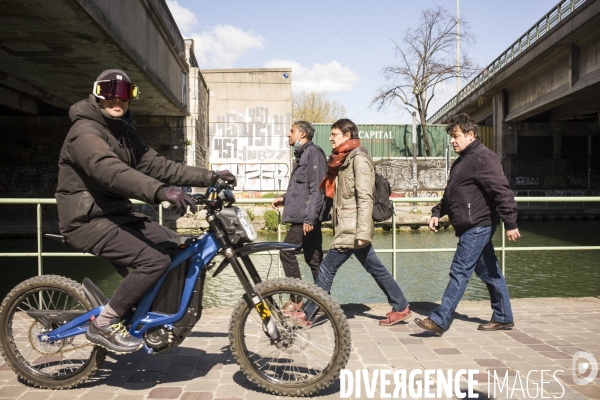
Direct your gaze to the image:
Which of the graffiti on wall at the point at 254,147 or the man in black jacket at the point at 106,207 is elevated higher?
the graffiti on wall at the point at 254,147

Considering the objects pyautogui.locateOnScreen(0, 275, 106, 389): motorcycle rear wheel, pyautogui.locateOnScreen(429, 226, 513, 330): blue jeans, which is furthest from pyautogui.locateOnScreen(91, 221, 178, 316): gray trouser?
pyautogui.locateOnScreen(429, 226, 513, 330): blue jeans

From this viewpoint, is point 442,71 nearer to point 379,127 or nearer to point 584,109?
point 379,127

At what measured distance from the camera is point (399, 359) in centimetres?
416

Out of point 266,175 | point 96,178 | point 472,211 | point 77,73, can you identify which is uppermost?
point 77,73

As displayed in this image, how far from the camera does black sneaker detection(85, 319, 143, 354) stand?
337 cm

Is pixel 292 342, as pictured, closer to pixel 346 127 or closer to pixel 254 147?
pixel 346 127

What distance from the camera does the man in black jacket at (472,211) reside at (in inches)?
186

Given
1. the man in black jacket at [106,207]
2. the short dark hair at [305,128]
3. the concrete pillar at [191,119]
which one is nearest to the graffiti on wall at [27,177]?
the concrete pillar at [191,119]

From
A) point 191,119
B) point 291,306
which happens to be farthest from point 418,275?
point 191,119

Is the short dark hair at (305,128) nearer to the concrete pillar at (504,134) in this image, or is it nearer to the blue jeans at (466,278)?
the blue jeans at (466,278)

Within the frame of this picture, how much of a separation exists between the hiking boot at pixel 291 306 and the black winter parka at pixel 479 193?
6.53 ft

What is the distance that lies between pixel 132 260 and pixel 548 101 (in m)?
23.9

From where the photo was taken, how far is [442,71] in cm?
3925

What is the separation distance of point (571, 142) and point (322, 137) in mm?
16553
